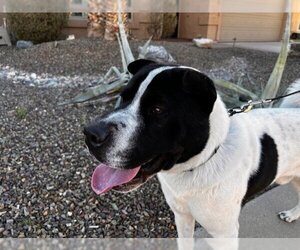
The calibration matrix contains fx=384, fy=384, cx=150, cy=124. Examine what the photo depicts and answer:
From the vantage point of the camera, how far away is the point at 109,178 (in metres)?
2.12

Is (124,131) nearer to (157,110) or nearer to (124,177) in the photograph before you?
(157,110)

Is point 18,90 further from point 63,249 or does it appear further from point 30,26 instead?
point 30,26

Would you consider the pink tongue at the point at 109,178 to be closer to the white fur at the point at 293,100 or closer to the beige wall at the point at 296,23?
the white fur at the point at 293,100

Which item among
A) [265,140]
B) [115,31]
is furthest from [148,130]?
[115,31]

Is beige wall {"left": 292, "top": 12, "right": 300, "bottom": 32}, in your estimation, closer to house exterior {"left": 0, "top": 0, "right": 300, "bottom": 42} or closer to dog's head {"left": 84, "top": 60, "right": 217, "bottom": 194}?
house exterior {"left": 0, "top": 0, "right": 300, "bottom": 42}

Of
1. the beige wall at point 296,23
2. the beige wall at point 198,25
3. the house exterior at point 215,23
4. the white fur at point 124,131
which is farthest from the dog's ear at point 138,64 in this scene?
the beige wall at point 296,23

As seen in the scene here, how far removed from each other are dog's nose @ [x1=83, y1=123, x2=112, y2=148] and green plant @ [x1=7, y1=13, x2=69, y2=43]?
28.8ft

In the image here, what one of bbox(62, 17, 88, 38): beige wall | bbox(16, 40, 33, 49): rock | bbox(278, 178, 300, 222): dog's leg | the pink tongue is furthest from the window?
the pink tongue

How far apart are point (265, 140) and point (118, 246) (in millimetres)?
1356

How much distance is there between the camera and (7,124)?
4.56 meters

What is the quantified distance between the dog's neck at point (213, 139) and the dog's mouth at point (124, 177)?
0.16 metres

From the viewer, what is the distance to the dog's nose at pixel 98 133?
1838mm

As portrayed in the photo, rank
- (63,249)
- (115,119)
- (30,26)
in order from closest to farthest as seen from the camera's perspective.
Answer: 1. (115,119)
2. (63,249)
3. (30,26)

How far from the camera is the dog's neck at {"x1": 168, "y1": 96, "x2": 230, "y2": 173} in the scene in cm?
208
